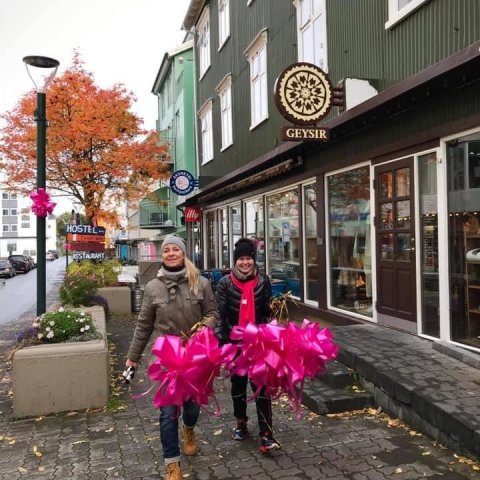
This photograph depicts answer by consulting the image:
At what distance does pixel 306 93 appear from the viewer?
7.71 metres

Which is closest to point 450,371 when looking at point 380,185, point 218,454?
point 218,454

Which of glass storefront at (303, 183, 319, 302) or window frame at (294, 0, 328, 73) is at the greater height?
window frame at (294, 0, 328, 73)

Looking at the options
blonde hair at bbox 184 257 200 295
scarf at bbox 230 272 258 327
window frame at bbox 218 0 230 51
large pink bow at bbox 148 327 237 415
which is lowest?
large pink bow at bbox 148 327 237 415

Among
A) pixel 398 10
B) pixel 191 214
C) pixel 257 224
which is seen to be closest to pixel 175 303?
pixel 398 10

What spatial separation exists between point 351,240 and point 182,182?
1021 centimetres

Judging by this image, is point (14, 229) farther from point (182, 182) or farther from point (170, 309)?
point (170, 309)

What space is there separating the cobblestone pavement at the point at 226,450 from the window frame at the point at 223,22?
11955 mm

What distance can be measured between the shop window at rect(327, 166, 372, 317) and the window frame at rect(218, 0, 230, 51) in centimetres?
768

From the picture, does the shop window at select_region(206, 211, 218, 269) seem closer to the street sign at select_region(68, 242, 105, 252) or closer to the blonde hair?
the street sign at select_region(68, 242, 105, 252)

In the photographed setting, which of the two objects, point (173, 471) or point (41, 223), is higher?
point (41, 223)

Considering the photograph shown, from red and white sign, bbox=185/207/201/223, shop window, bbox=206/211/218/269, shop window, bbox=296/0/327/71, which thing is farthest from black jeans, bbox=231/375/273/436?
red and white sign, bbox=185/207/201/223

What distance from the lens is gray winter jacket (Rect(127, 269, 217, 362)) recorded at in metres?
3.83

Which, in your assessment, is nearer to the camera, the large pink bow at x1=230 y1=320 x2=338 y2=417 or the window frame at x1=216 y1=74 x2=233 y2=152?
the large pink bow at x1=230 y1=320 x2=338 y2=417

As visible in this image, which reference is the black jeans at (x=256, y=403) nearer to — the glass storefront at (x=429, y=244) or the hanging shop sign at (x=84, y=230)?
the glass storefront at (x=429, y=244)
